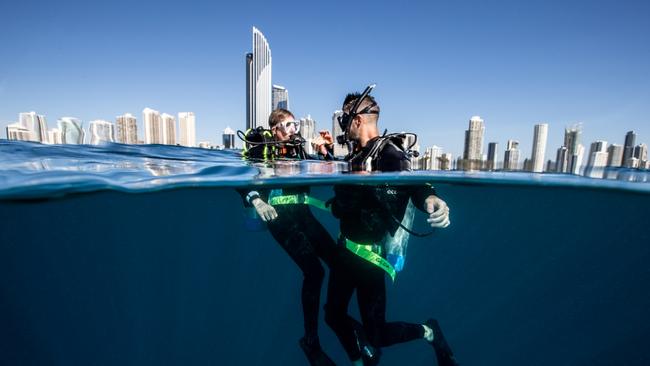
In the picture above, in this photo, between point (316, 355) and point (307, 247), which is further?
point (307, 247)

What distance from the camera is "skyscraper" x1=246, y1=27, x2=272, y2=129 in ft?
80.7

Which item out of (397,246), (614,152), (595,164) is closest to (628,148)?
(614,152)

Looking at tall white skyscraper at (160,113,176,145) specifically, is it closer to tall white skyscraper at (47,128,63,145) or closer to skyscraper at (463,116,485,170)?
tall white skyscraper at (47,128,63,145)

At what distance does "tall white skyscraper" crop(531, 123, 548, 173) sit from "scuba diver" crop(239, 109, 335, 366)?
7.24m

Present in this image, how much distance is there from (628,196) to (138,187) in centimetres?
1350

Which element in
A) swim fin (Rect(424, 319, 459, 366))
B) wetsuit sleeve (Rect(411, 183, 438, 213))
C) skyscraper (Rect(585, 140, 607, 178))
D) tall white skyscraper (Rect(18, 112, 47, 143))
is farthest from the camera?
tall white skyscraper (Rect(18, 112, 47, 143))

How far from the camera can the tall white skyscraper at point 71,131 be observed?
35.3ft

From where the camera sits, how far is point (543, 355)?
37125 millimetres

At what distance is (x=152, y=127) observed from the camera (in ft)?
58.1

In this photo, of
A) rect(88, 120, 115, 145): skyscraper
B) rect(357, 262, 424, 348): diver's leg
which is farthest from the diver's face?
rect(88, 120, 115, 145): skyscraper

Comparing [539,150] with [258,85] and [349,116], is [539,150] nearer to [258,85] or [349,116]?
A: [349,116]

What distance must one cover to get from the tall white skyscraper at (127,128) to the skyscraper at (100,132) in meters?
1.43

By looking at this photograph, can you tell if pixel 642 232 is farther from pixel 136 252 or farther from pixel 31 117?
pixel 31 117

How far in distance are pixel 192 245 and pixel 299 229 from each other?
14.7 metres
